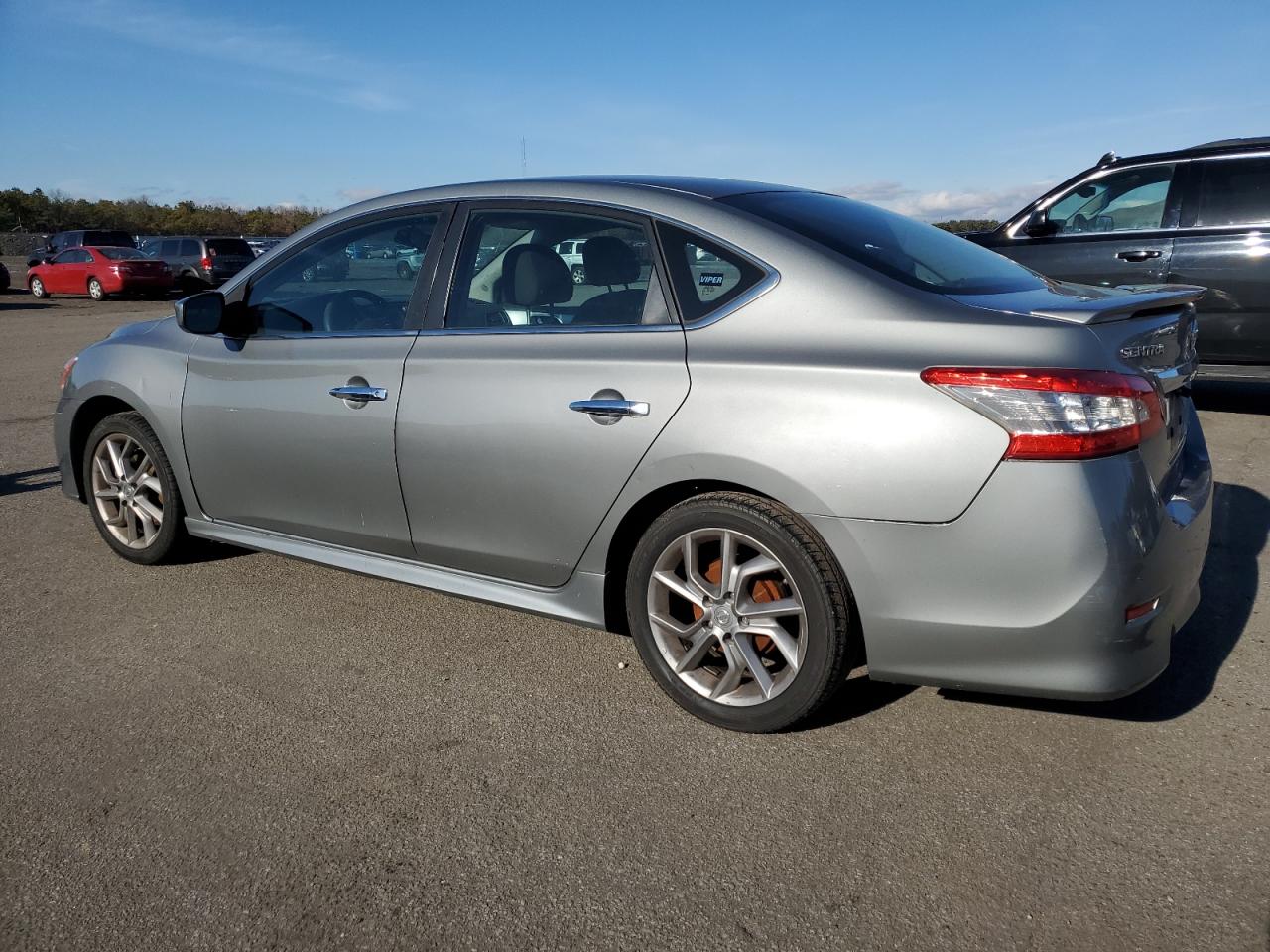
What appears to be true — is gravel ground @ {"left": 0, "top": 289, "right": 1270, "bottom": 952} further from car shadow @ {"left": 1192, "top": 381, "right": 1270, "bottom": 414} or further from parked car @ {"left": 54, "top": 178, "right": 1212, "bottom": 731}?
car shadow @ {"left": 1192, "top": 381, "right": 1270, "bottom": 414}

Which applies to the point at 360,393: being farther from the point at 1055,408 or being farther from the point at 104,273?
the point at 104,273

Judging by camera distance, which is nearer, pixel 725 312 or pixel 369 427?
pixel 725 312

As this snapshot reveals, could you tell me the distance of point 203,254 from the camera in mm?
27375

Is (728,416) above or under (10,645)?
above

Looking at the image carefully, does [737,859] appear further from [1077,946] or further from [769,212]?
[769,212]

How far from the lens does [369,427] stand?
3760mm

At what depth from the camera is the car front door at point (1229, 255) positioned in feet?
24.1

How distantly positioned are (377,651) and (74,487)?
7.10 ft

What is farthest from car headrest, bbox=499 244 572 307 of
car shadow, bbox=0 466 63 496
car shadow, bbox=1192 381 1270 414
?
car shadow, bbox=1192 381 1270 414

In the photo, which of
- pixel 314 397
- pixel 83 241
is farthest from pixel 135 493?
pixel 83 241

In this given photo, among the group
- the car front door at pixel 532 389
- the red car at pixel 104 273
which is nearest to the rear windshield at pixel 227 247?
the red car at pixel 104 273

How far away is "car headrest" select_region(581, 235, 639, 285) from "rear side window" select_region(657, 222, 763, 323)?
0.43 feet

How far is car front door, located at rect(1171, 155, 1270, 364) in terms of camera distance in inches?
290

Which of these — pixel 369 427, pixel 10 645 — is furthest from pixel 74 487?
pixel 369 427
